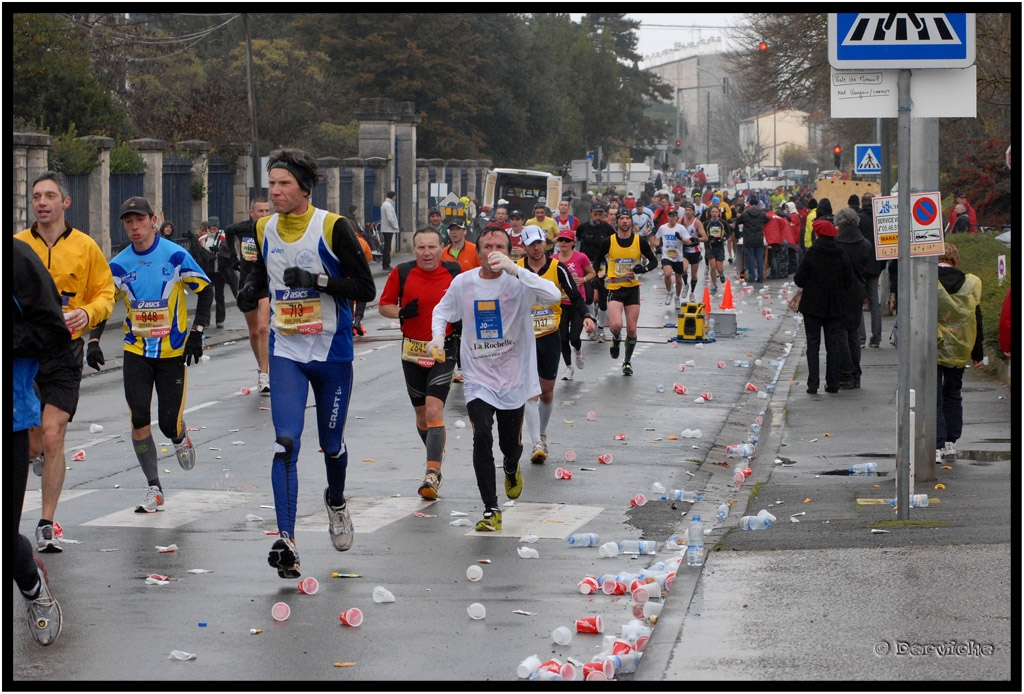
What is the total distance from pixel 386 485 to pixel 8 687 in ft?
16.6

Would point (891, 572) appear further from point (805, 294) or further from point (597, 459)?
point (805, 294)

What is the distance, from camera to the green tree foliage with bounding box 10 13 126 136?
3419 cm

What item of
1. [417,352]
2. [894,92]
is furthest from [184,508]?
[894,92]

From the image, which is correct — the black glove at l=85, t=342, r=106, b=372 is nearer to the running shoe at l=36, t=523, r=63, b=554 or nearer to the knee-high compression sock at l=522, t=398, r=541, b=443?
the running shoe at l=36, t=523, r=63, b=554

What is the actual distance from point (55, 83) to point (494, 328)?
28.9 metres

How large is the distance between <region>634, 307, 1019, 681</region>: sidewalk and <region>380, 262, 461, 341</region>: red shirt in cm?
223

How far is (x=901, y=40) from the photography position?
8.30 metres

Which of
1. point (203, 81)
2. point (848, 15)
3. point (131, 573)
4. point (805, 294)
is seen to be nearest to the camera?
point (131, 573)

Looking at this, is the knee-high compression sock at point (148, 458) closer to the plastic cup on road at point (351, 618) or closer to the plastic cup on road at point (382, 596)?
the plastic cup on road at point (382, 596)

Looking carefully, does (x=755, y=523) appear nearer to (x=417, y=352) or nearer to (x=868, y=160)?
(x=417, y=352)

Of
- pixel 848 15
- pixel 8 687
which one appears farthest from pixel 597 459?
pixel 8 687

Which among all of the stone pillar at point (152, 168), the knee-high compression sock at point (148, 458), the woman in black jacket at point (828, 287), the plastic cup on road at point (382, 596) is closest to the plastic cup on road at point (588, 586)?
the plastic cup on road at point (382, 596)

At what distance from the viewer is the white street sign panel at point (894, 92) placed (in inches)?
333

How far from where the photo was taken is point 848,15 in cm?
820
